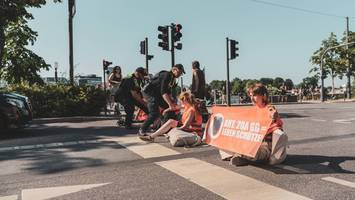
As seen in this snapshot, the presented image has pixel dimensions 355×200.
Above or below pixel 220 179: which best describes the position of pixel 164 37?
above

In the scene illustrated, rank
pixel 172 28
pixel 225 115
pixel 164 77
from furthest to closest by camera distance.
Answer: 1. pixel 172 28
2. pixel 164 77
3. pixel 225 115

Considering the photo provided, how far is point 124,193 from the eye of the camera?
495 centimetres

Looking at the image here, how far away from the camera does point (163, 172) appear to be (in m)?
5.97

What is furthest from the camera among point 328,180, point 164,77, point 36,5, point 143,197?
point 36,5

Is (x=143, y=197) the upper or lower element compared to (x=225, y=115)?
lower

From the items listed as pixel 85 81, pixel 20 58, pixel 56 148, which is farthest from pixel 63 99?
pixel 85 81

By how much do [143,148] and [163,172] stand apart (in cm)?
217

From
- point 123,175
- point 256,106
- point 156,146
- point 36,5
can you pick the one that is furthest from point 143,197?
point 36,5

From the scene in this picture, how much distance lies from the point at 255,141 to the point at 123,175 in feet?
5.86

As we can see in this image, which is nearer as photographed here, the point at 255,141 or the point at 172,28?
the point at 255,141

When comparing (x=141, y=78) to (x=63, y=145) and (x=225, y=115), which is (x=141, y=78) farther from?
(x=225, y=115)

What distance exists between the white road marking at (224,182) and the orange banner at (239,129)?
0.41 meters

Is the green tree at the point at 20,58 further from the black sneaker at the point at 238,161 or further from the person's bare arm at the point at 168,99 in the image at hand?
the black sneaker at the point at 238,161

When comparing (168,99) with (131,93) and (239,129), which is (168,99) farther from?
(131,93)
